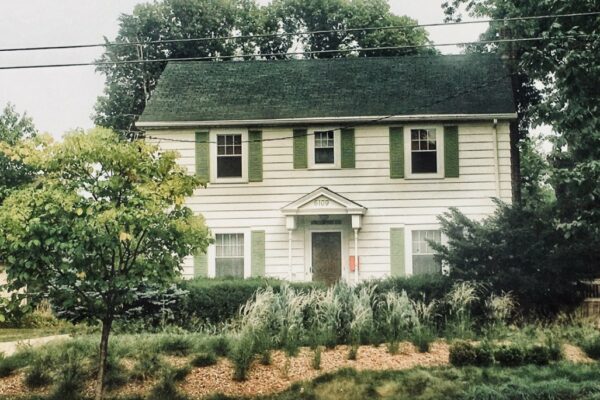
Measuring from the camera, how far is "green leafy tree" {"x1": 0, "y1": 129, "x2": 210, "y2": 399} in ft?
26.5

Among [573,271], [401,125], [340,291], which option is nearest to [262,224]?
[401,125]

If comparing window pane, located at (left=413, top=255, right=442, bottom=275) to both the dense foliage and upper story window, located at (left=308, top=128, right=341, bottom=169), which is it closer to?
the dense foliage

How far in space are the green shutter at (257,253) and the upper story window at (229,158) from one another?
6.25ft

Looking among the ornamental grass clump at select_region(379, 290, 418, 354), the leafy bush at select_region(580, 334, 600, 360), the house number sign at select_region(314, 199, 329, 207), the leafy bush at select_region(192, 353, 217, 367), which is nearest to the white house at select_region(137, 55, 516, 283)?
the house number sign at select_region(314, 199, 329, 207)

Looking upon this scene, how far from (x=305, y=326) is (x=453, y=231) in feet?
17.7

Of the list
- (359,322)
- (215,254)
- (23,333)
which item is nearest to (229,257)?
(215,254)

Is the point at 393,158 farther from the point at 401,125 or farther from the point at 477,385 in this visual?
the point at 477,385

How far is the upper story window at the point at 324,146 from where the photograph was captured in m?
19.3

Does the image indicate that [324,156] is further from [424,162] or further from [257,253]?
[257,253]

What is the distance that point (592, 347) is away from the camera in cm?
1073

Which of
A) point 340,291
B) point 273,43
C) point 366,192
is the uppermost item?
A: point 273,43

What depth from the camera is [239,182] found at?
19.2m

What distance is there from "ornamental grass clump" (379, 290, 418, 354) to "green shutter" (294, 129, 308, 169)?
7.42 m

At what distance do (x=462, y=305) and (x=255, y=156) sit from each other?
8482 mm
